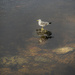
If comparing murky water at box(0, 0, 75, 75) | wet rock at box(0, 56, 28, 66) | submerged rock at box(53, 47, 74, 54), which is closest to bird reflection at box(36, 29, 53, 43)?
murky water at box(0, 0, 75, 75)

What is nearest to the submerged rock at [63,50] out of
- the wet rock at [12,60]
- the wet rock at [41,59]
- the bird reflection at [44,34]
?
the wet rock at [41,59]

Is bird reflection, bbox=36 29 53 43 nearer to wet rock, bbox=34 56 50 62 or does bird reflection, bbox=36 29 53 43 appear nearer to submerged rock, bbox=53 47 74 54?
submerged rock, bbox=53 47 74 54

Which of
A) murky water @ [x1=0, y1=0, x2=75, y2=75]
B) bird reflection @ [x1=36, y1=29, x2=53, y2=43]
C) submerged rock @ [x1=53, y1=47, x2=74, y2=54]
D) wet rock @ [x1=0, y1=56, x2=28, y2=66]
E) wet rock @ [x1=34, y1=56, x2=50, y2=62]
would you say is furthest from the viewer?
bird reflection @ [x1=36, y1=29, x2=53, y2=43]

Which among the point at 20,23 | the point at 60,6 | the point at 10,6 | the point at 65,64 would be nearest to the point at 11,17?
the point at 20,23

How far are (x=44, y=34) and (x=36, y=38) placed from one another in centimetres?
91

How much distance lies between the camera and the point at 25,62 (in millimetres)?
10000

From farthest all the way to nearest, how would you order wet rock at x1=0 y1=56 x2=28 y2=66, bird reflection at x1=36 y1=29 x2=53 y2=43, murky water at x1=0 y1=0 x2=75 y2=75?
bird reflection at x1=36 y1=29 x2=53 y2=43, wet rock at x1=0 y1=56 x2=28 y2=66, murky water at x1=0 y1=0 x2=75 y2=75

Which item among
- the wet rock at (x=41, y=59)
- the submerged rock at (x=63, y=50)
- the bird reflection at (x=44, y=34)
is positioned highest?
the bird reflection at (x=44, y=34)

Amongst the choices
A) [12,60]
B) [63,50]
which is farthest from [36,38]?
[12,60]

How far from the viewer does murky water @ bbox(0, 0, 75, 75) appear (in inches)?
378

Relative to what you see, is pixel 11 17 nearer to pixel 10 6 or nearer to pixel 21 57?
pixel 10 6

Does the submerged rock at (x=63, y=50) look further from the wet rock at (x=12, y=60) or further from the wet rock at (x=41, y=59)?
the wet rock at (x=12, y=60)

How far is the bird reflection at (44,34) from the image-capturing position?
1233 centimetres

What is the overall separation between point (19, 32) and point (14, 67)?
13.8ft
